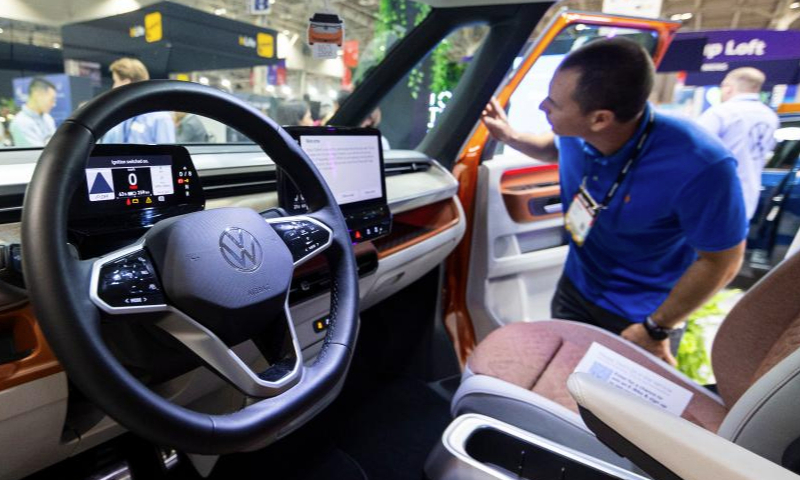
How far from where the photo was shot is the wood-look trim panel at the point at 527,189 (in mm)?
2240

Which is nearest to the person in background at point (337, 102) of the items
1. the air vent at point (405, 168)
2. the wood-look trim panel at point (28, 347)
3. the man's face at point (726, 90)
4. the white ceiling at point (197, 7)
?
the white ceiling at point (197, 7)

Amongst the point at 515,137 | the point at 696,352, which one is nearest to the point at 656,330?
the point at 696,352

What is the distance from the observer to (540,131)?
2.21 metres

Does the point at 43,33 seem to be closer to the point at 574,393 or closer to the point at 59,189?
the point at 59,189

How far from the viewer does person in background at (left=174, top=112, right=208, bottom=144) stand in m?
1.53

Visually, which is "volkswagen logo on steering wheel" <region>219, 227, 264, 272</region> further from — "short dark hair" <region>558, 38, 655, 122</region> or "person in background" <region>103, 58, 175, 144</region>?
"short dark hair" <region>558, 38, 655, 122</region>

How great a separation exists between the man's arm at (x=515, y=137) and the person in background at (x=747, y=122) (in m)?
1.56

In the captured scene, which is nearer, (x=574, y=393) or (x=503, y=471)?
(x=574, y=393)

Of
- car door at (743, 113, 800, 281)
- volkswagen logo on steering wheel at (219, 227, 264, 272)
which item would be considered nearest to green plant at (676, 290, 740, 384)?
car door at (743, 113, 800, 281)

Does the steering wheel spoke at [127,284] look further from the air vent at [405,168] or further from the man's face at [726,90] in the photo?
the man's face at [726,90]

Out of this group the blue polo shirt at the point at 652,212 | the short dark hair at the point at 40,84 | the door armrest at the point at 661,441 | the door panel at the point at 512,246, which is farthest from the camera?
the door panel at the point at 512,246

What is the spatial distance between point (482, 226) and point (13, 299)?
5.85 ft

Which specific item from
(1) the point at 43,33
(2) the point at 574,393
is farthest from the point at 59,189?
(1) the point at 43,33

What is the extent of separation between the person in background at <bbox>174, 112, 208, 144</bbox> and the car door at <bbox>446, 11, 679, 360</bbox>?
1.10m
